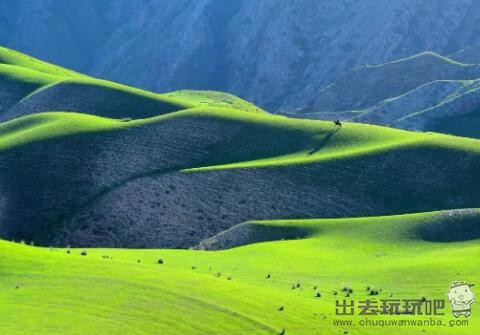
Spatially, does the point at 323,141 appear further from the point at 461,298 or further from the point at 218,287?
the point at 218,287

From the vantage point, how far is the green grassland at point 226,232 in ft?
113

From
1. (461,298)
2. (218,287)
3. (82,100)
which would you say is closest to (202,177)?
(82,100)

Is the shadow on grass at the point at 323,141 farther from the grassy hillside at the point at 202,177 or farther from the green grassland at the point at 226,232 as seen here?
the green grassland at the point at 226,232

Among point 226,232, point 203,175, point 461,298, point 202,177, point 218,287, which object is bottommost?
point 218,287

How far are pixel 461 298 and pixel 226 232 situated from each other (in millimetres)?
35597

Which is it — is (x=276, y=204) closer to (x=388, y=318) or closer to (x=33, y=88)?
(x=388, y=318)

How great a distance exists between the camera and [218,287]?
39938 mm

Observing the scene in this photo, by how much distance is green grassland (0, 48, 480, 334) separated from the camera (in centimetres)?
3453

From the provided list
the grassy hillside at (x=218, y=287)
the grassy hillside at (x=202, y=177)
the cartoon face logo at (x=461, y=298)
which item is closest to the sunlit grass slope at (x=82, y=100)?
the grassy hillside at (x=202, y=177)

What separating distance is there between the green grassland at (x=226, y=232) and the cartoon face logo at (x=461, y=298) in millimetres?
730

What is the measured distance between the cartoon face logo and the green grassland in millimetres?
730

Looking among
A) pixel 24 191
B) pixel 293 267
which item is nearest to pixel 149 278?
pixel 293 267

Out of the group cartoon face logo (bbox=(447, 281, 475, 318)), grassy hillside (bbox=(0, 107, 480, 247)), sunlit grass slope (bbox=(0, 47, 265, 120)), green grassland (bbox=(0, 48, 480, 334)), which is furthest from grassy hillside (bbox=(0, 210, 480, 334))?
sunlit grass slope (bbox=(0, 47, 265, 120))

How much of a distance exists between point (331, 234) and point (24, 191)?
4264 centimetres
